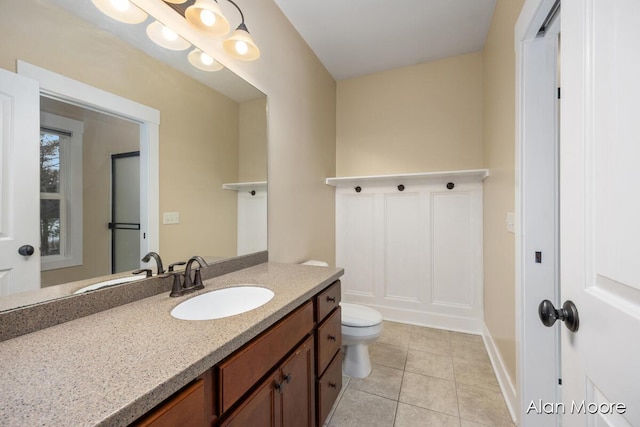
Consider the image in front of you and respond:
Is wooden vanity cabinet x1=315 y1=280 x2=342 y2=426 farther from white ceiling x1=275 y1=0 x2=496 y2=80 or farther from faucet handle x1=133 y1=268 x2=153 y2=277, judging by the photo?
white ceiling x1=275 y1=0 x2=496 y2=80

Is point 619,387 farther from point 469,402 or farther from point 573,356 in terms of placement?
point 469,402

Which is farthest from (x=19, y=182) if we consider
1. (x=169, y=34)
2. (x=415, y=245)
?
(x=415, y=245)

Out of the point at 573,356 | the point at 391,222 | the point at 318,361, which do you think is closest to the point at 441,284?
the point at 391,222

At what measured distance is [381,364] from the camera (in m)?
2.00

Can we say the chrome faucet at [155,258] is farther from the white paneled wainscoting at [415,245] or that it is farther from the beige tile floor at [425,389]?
the white paneled wainscoting at [415,245]

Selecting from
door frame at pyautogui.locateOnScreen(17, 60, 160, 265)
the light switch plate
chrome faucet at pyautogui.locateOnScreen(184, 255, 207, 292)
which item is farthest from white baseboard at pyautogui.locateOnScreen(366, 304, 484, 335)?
door frame at pyautogui.locateOnScreen(17, 60, 160, 265)

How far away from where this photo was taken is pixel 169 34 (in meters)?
1.21

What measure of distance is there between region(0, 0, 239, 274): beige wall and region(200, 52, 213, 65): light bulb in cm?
13

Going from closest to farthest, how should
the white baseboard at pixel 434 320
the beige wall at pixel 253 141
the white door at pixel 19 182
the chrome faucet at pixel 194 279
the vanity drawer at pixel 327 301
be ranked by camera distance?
the white door at pixel 19 182
the chrome faucet at pixel 194 279
the vanity drawer at pixel 327 301
the beige wall at pixel 253 141
the white baseboard at pixel 434 320

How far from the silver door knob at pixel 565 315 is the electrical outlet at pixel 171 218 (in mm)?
1423

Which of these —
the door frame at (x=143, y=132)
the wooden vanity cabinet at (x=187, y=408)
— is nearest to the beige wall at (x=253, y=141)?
the door frame at (x=143, y=132)

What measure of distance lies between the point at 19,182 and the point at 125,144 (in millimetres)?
350

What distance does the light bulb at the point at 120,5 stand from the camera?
101 centimetres

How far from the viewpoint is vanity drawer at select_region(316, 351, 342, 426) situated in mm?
1297
